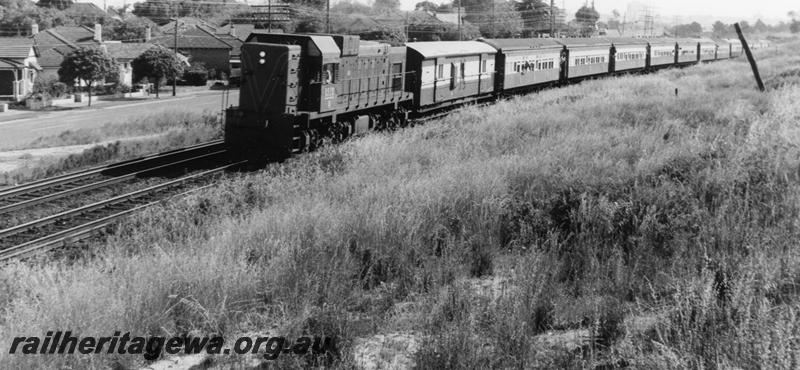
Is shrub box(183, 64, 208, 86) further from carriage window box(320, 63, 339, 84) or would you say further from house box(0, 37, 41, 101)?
carriage window box(320, 63, 339, 84)

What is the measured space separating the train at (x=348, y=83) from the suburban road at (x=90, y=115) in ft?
71.6

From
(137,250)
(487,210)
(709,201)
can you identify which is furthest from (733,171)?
(137,250)

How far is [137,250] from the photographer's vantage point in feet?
30.0

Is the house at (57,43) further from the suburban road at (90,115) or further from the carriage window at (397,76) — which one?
the carriage window at (397,76)

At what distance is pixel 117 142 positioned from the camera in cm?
2281

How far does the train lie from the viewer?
1711 centimetres

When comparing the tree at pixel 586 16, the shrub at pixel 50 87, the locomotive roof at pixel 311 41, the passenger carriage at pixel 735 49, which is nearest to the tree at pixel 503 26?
the tree at pixel 586 16

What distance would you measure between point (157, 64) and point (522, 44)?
39369mm

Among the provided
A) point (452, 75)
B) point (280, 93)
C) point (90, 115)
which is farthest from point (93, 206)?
point (90, 115)

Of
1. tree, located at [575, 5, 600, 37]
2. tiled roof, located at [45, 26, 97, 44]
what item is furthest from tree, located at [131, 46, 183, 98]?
tree, located at [575, 5, 600, 37]

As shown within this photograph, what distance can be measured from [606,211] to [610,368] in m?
3.65

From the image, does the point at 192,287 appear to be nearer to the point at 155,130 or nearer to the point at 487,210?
the point at 487,210

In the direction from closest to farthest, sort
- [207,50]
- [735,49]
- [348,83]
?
[348,83], [735,49], [207,50]

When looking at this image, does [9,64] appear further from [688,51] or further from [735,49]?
[735,49]
